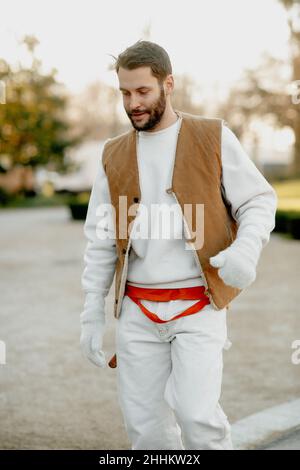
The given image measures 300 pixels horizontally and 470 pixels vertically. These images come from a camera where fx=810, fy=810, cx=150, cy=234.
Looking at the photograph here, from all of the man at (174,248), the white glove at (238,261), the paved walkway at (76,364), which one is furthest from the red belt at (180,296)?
the paved walkway at (76,364)

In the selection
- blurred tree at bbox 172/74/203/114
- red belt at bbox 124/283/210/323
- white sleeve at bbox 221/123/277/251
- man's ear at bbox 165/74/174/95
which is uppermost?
man's ear at bbox 165/74/174/95

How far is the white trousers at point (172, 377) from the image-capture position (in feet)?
9.89

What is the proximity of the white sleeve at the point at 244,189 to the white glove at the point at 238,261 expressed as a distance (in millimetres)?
109

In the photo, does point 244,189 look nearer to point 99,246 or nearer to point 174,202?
point 174,202

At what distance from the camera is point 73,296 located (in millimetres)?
9820

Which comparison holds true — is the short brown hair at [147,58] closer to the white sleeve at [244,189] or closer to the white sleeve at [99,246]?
the white sleeve at [244,189]

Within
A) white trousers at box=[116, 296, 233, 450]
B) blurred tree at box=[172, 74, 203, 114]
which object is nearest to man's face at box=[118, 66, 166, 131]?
white trousers at box=[116, 296, 233, 450]

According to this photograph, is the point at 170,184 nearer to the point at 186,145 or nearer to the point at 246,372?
the point at 186,145

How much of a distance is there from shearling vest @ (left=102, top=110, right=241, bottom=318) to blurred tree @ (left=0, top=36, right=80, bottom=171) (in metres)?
14.9

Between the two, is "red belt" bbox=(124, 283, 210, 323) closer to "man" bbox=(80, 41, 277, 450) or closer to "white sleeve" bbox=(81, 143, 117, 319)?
"man" bbox=(80, 41, 277, 450)

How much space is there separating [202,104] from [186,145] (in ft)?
139

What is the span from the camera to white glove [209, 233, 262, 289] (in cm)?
295
